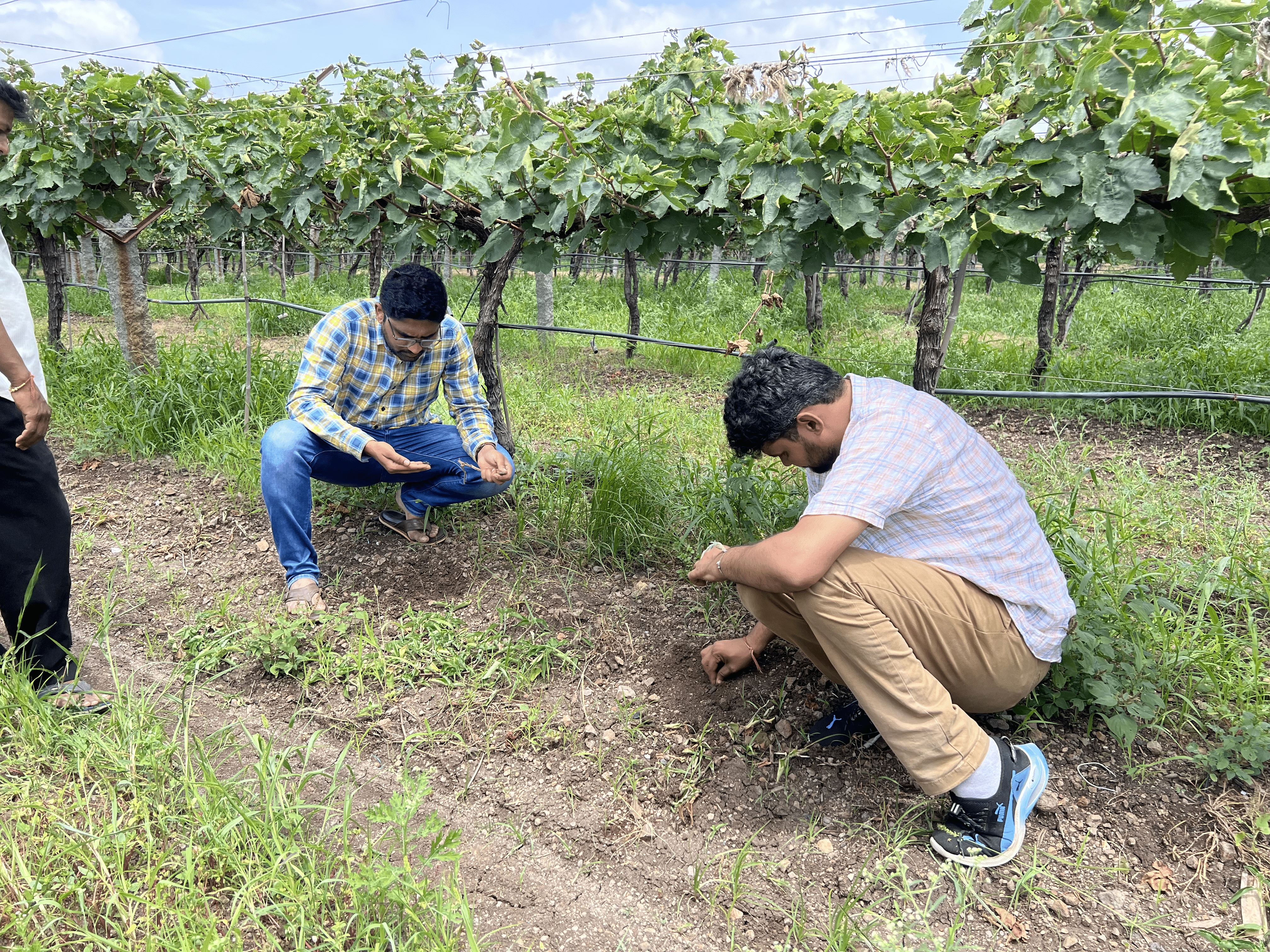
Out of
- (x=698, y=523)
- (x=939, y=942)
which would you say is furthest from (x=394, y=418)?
(x=939, y=942)

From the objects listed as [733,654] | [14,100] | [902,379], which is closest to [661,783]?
[733,654]

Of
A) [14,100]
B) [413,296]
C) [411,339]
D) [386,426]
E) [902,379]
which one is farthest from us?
[902,379]

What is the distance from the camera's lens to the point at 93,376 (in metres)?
5.16

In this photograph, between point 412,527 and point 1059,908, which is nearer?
point 1059,908

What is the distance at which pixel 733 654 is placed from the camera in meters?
2.40

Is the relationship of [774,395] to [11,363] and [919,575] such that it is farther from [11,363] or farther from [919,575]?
[11,363]

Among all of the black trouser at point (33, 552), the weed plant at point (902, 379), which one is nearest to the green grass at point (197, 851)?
the black trouser at point (33, 552)

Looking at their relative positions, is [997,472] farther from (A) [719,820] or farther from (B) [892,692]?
(A) [719,820]

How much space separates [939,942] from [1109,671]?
3.23 feet

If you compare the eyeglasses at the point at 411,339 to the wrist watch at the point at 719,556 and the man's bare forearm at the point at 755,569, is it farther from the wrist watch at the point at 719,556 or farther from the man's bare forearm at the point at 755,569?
the man's bare forearm at the point at 755,569

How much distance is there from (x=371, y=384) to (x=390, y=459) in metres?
0.41

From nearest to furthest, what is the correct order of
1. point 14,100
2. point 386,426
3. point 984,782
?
point 984,782
point 14,100
point 386,426

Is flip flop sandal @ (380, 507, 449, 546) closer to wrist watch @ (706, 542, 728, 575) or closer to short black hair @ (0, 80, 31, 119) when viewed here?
wrist watch @ (706, 542, 728, 575)

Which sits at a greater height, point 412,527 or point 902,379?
point 902,379
